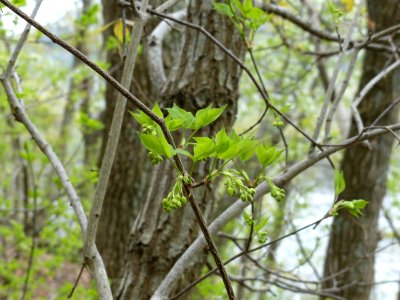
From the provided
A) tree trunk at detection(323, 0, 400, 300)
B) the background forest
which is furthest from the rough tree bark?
tree trunk at detection(323, 0, 400, 300)

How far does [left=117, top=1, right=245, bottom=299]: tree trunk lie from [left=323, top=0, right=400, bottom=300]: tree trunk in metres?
1.74

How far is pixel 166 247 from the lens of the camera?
1.86 metres

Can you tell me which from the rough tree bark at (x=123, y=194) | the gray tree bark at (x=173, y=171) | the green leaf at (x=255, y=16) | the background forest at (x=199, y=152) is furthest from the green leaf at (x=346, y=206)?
the rough tree bark at (x=123, y=194)

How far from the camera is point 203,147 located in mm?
816

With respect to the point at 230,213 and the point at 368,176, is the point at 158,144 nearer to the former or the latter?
the point at 230,213

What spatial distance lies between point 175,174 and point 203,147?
1.08 meters

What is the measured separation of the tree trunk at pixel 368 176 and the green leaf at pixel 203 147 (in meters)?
2.87

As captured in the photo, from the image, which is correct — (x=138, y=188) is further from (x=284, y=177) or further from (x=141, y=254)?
(x=284, y=177)

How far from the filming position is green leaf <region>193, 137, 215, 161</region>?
81 cm

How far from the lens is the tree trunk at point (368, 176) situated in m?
3.48

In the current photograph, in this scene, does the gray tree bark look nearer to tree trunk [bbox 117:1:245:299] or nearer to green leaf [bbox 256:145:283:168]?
tree trunk [bbox 117:1:245:299]

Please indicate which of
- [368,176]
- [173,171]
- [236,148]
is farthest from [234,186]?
[368,176]

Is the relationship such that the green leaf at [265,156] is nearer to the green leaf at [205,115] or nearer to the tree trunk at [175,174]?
the green leaf at [205,115]

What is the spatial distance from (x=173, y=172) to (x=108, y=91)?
82.9 inches
